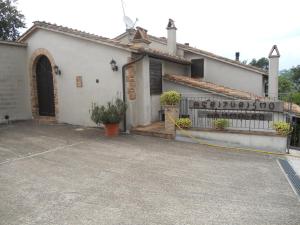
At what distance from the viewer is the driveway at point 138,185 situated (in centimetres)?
389

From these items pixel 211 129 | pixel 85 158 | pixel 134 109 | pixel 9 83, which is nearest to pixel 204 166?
pixel 211 129

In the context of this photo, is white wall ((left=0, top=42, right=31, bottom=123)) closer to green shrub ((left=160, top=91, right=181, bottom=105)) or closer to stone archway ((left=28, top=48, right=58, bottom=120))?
stone archway ((left=28, top=48, right=58, bottom=120))

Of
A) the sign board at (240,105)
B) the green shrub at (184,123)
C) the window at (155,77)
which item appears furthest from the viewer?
the window at (155,77)

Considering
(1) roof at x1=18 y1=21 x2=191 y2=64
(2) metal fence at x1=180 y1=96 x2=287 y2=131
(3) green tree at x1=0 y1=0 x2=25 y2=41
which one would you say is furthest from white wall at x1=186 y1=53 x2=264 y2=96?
(3) green tree at x1=0 y1=0 x2=25 y2=41

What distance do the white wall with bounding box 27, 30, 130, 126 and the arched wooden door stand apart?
668 millimetres

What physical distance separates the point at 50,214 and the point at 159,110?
778 centimetres

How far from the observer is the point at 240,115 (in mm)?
8609

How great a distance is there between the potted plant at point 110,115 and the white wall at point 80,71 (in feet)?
2.10

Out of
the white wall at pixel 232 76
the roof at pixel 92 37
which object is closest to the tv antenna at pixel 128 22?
the roof at pixel 92 37

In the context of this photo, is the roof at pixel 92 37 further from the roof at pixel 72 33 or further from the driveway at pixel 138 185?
the driveway at pixel 138 185

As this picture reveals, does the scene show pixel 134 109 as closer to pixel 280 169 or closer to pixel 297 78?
pixel 280 169

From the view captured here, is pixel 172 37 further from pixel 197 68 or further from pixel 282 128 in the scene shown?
pixel 282 128

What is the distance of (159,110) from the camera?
11250mm

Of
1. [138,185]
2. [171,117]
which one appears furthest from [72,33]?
[138,185]
